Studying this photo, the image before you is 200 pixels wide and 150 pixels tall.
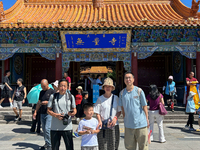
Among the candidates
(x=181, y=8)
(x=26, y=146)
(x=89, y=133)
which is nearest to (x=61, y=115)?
(x=89, y=133)

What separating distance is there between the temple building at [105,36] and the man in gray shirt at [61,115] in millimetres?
5362

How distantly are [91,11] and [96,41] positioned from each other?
2.81 meters

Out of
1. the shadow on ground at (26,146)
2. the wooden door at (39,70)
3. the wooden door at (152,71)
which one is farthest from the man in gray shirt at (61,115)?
the wooden door at (152,71)

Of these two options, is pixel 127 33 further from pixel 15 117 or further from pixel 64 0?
pixel 15 117

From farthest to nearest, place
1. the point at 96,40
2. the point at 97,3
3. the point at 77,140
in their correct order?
1. the point at 97,3
2. the point at 96,40
3. the point at 77,140

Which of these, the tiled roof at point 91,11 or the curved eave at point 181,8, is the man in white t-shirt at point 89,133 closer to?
the tiled roof at point 91,11

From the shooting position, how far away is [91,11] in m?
10.7

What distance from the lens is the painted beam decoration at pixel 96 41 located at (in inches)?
337

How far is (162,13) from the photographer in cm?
1016

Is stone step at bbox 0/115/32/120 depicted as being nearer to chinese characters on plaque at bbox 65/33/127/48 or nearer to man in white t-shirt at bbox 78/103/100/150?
chinese characters on plaque at bbox 65/33/127/48

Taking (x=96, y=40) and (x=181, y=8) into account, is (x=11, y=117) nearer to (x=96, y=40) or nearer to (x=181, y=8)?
(x=96, y=40)

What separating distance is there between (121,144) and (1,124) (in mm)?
4947

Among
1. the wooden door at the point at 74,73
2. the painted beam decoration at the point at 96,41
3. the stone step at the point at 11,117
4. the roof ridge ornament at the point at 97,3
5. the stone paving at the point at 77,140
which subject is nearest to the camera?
the stone paving at the point at 77,140

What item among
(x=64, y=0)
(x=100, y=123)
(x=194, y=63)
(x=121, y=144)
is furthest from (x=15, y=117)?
(x=194, y=63)
